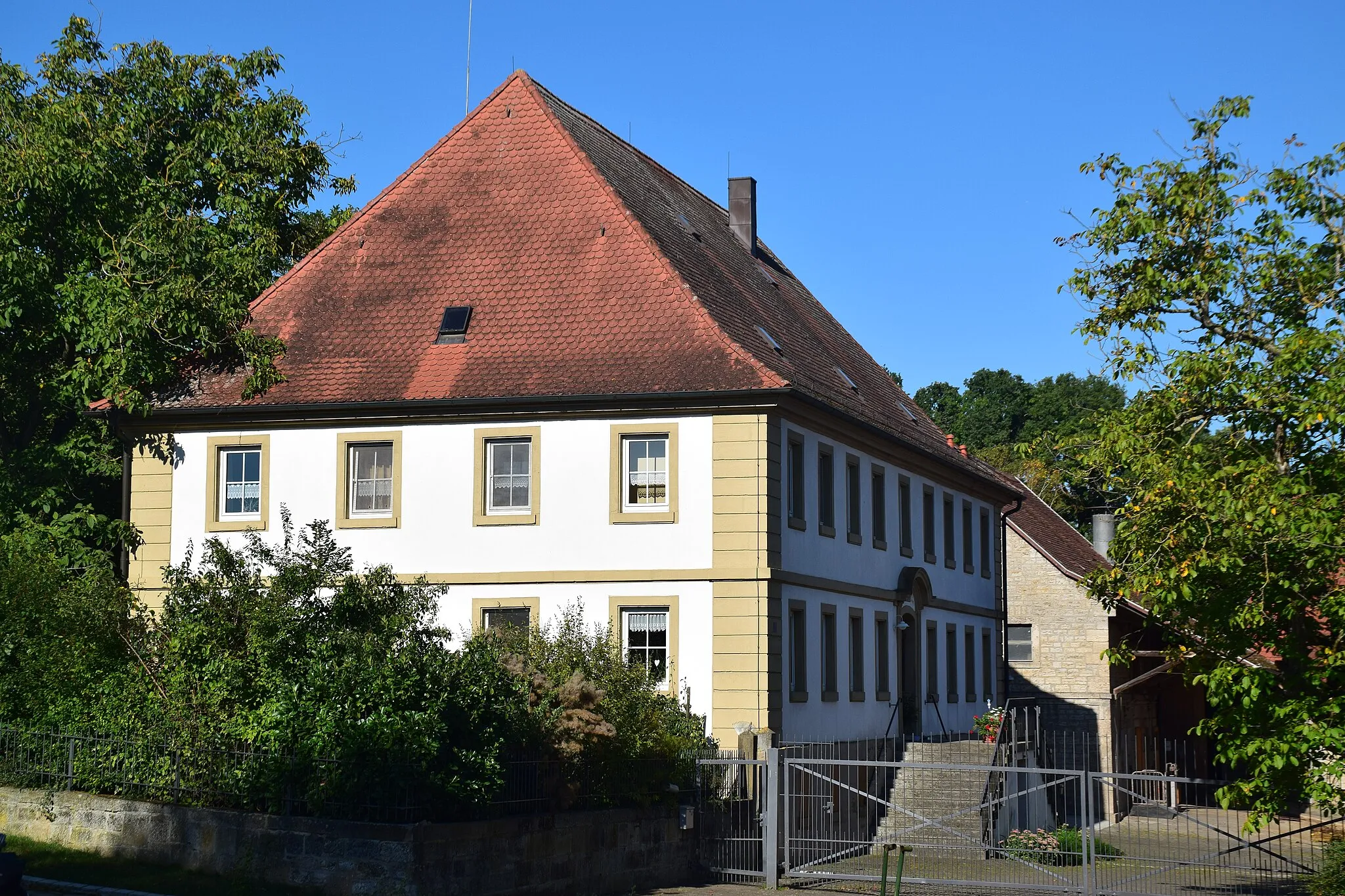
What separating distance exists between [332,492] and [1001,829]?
45.1ft

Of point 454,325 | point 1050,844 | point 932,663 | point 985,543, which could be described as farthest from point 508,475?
point 985,543

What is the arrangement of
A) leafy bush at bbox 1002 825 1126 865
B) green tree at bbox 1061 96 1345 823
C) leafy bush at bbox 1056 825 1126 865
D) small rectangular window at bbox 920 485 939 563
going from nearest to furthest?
green tree at bbox 1061 96 1345 823 < leafy bush at bbox 1056 825 1126 865 < leafy bush at bbox 1002 825 1126 865 < small rectangular window at bbox 920 485 939 563

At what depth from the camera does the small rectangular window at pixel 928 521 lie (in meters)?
36.9

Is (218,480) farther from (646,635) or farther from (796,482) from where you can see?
(796,482)

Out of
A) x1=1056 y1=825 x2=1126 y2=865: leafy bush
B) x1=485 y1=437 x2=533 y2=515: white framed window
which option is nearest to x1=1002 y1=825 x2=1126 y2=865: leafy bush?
x1=1056 y1=825 x2=1126 y2=865: leafy bush

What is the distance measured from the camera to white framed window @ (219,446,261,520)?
2883cm

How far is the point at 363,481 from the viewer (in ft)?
93.1

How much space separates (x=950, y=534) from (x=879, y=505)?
6.21 m

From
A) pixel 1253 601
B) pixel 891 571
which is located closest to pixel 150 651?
pixel 1253 601

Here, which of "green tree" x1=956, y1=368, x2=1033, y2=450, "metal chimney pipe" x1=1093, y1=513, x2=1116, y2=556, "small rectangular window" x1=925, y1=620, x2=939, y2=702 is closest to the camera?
"small rectangular window" x1=925, y1=620, x2=939, y2=702

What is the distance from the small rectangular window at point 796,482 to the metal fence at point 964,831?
366cm

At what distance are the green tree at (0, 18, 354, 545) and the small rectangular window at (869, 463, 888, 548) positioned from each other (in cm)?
1145

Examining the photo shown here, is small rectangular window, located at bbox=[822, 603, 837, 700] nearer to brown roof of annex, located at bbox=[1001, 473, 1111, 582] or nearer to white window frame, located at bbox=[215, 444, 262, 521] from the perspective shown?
white window frame, located at bbox=[215, 444, 262, 521]

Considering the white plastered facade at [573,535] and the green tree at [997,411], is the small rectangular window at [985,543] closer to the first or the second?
the white plastered facade at [573,535]
